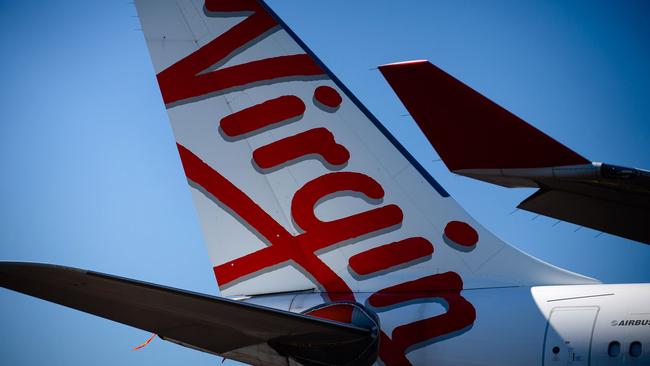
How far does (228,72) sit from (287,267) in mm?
2779

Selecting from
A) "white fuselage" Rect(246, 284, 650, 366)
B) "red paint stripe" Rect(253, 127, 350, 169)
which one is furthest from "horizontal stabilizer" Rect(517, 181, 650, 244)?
"red paint stripe" Rect(253, 127, 350, 169)

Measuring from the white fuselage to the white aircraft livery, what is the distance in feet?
0.05

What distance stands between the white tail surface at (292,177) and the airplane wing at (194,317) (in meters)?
1.97

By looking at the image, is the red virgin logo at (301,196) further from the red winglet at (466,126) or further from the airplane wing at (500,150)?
the red winglet at (466,126)

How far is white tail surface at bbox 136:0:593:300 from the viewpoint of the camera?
9000 millimetres

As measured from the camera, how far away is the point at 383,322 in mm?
8406

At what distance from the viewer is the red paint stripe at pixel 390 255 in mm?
9023

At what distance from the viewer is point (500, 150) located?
592 centimetres

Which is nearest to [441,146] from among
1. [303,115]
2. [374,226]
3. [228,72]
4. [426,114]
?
[426,114]

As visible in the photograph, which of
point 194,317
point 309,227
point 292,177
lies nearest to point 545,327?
point 309,227

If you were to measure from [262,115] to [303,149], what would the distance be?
0.75 meters

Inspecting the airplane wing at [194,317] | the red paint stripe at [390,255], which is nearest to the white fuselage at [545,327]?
the red paint stripe at [390,255]

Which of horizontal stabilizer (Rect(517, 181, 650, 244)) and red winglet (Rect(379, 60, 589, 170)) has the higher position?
red winglet (Rect(379, 60, 589, 170))

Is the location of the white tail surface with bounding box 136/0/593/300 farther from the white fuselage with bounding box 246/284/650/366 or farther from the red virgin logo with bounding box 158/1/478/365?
the white fuselage with bounding box 246/284/650/366
